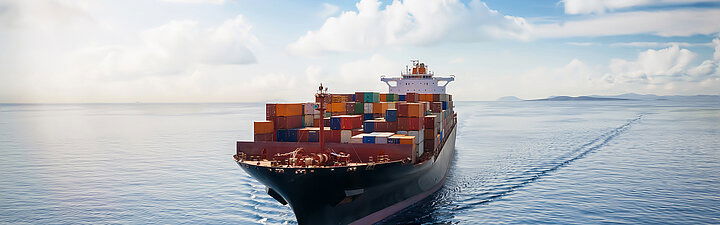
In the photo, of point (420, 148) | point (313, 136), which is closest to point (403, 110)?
point (420, 148)

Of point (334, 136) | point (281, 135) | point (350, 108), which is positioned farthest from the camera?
point (350, 108)

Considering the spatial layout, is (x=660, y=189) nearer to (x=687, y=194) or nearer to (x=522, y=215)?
(x=687, y=194)

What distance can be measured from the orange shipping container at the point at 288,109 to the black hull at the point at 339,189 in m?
5.55

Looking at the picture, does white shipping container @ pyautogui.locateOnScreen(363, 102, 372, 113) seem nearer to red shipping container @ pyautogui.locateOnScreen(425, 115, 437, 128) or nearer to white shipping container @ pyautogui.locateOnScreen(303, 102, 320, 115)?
white shipping container @ pyautogui.locateOnScreen(303, 102, 320, 115)

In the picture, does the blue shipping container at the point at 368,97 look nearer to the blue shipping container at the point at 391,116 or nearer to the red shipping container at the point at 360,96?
the red shipping container at the point at 360,96

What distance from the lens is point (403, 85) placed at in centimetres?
6706

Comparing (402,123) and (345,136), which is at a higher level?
(402,123)

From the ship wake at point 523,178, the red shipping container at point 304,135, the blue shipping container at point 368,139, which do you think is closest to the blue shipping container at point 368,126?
the blue shipping container at point 368,139

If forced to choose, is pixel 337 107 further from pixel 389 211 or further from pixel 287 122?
pixel 389 211

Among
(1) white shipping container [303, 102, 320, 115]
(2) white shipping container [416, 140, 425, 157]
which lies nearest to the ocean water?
(2) white shipping container [416, 140, 425, 157]

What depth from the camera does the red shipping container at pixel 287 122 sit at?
28891mm

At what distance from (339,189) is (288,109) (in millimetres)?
9063

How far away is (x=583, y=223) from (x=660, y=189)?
41.8 ft

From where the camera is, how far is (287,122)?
29438 mm
